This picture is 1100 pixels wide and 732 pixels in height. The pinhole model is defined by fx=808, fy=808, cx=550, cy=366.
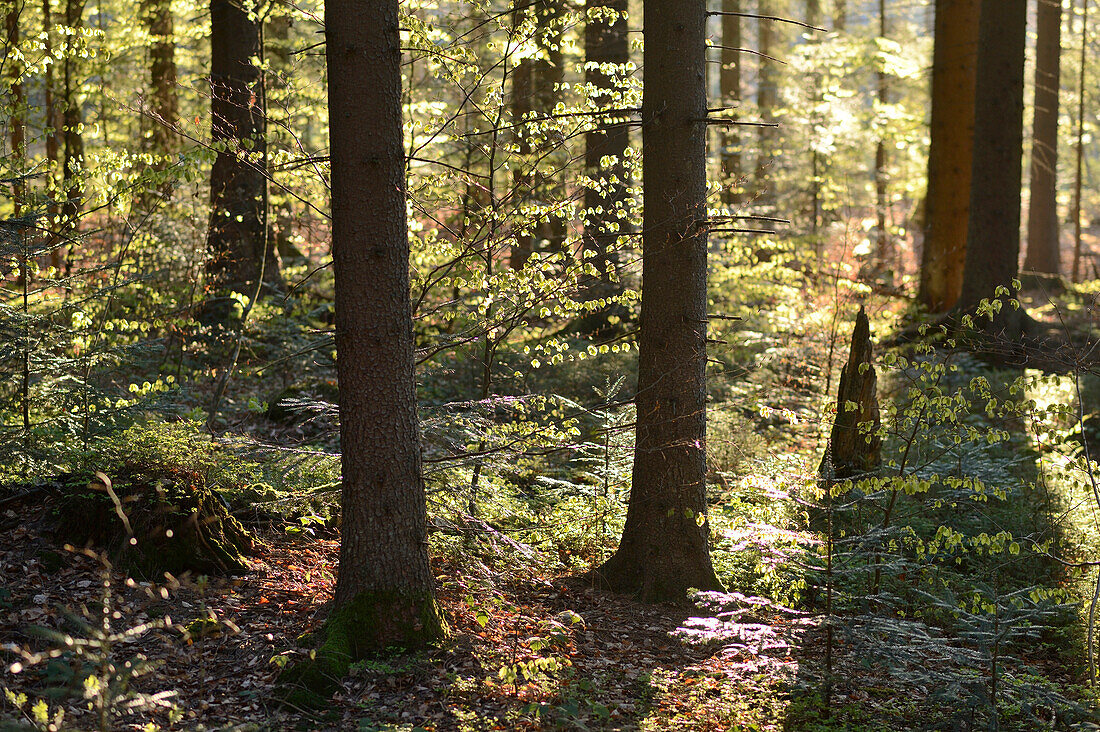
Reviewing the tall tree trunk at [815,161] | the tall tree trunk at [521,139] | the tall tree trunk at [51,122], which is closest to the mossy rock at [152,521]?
the tall tree trunk at [51,122]

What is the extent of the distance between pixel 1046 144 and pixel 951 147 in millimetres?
6819

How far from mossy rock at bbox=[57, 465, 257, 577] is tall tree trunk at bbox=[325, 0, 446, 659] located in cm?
121

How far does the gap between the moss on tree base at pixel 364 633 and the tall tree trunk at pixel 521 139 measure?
9.03 feet

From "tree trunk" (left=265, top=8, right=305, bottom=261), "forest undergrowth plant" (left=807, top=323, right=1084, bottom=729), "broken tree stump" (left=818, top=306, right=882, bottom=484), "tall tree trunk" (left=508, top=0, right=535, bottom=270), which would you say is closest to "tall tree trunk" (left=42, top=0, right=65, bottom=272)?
"tree trunk" (left=265, top=8, right=305, bottom=261)

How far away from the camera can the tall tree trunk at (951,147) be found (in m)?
13.3

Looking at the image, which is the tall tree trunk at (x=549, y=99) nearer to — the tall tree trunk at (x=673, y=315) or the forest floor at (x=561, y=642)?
the tall tree trunk at (x=673, y=315)

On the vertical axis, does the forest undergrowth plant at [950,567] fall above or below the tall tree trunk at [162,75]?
below

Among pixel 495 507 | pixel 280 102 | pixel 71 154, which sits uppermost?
pixel 280 102

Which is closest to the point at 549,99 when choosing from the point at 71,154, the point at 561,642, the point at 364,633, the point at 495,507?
the point at 71,154

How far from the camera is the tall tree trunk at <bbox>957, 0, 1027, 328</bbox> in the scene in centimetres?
1146

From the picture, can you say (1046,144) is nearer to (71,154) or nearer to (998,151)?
(998,151)

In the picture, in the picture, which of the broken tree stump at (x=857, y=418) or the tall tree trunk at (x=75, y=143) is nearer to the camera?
the tall tree trunk at (x=75, y=143)

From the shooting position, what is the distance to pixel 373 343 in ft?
14.6

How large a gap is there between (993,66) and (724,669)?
10412mm
